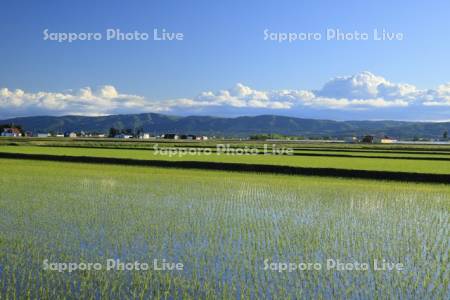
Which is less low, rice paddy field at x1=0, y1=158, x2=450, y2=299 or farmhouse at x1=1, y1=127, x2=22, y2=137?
farmhouse at x1=1, y1=127, x2=22, y2=137

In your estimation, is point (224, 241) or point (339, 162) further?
point (339, 162)

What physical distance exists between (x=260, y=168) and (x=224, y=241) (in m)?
18.6

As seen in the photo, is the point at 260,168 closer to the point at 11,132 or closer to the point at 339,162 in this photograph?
the point at 339,162

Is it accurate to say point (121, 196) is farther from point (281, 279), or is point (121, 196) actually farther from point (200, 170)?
point (200, 170)

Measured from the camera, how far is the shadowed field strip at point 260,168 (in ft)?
81.3

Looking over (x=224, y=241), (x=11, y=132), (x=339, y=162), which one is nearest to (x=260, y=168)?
(x=339, y=162)

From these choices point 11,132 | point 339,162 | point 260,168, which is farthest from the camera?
point 11,132

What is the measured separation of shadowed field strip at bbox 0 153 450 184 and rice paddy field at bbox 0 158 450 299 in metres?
4.78

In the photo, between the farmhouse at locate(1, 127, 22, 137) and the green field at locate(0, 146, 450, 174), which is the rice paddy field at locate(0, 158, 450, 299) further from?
the farmhouse at locate(1, 127, 22, 137)

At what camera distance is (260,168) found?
2909cm

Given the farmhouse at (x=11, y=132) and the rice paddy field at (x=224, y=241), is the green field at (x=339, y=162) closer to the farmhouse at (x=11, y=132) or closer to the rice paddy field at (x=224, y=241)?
the rice paddy field at (x=224, y=241)

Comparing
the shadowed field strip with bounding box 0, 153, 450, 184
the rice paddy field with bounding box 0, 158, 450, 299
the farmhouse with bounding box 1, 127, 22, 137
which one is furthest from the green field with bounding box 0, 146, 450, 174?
the farmhouse with bounding box 1, 127, 22, 137

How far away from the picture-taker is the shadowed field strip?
24781 millimetres

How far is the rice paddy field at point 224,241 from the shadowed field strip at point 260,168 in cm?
478
